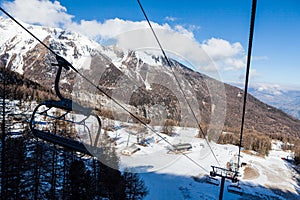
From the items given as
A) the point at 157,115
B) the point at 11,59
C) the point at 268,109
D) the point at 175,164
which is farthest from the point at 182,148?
the point at 11,59

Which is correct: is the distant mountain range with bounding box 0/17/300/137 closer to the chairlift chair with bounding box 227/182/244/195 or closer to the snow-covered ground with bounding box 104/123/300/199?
the snow-covered ground with bounding box 104/123/300/199

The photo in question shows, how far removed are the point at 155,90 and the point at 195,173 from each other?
30.1 metres

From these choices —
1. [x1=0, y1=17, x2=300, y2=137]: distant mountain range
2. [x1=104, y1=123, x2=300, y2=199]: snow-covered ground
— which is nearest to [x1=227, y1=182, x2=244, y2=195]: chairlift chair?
[x1=104, y1=123, x2=300, y2=199]: snow-covered ground

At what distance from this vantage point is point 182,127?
57438 millimetres

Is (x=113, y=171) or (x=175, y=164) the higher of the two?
(x=113, y=171)

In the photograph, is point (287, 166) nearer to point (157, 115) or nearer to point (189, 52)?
point (157, 115)

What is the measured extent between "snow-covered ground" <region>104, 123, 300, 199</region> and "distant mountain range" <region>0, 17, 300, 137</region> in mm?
6682

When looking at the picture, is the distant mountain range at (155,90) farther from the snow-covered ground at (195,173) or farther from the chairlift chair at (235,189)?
the chairlift chair at (235,189)

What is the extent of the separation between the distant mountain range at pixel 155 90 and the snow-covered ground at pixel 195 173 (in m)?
6.68

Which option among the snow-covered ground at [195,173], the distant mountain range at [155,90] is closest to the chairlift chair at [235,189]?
the snow-covered ground at [195,173]

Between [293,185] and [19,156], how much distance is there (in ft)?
96.9

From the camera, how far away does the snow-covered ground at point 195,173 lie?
20.6 metres

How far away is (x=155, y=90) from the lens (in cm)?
5344

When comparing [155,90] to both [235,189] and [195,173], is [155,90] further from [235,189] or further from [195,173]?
[235,189]
